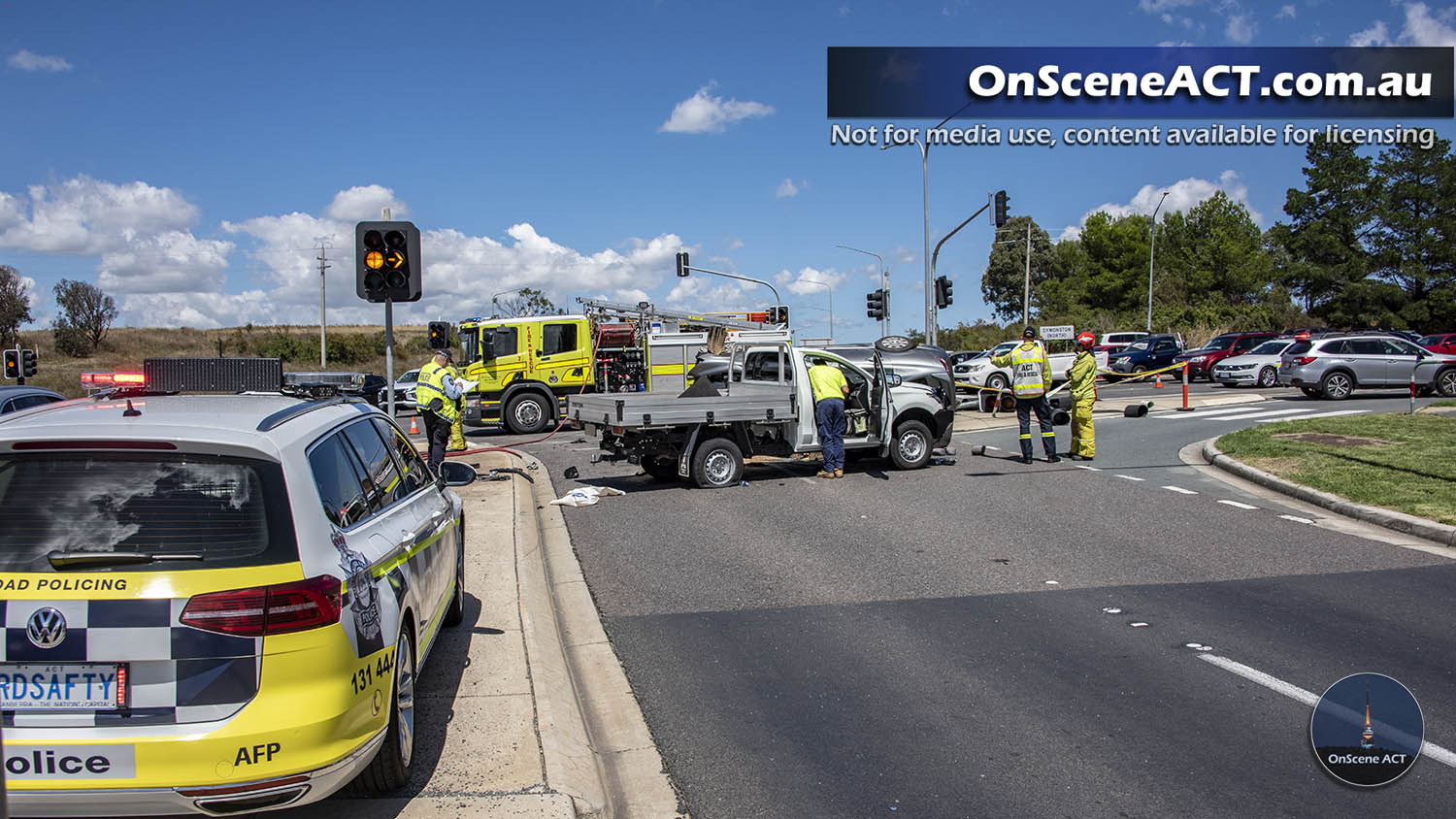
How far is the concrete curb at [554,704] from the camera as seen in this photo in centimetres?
438

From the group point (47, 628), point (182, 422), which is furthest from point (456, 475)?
point (47, 628)

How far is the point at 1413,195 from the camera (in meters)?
57.9

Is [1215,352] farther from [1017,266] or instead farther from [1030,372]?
[1017,266]

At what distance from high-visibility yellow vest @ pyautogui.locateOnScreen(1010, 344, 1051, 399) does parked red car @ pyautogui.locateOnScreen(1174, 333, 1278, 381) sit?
22511 millimetres

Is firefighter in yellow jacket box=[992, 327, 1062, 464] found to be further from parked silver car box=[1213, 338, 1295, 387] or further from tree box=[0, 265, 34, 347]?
tree box=[0, 265, 34, 347]

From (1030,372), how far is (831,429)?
11.2 feet

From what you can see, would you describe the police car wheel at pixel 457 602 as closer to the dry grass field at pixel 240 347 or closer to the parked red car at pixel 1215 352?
the parked red car at pixel 1215 352

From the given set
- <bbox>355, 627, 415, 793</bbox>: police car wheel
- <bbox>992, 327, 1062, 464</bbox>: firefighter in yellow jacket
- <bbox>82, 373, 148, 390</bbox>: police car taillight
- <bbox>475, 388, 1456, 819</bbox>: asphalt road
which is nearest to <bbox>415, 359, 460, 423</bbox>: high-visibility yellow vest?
<bbox>475, 388, 1456, 819</bbox>: asphalt road

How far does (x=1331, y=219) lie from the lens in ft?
197

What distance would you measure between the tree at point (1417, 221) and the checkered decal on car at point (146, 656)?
66854 mm

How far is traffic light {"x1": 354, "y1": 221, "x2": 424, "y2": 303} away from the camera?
1081 cm

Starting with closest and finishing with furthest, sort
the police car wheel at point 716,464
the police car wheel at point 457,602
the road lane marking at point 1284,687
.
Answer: the road lane marking at point 1284,687 < the police car wheel at point 457,602 < the police car wheel at point 716,464

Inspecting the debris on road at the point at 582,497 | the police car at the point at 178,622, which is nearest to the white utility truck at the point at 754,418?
the debris on road at the point at 582,497

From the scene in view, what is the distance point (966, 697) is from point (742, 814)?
5.75 ft
